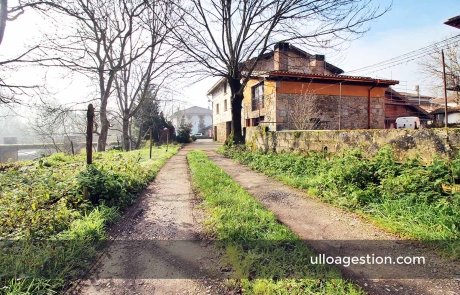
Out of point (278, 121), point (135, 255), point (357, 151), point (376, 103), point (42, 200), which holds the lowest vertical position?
point (135, 255)

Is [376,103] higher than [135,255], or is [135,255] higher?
[376,103]

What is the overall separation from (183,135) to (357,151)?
24362mm

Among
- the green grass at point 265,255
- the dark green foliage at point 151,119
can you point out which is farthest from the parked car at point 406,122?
the dark green foliage at point 151,119

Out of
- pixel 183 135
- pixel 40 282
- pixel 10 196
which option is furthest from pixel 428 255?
pixel 183 135

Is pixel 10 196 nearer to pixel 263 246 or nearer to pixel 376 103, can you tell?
pixel 263 246

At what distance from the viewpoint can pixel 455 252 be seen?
207cm

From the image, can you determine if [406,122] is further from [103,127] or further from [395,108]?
[103,127]

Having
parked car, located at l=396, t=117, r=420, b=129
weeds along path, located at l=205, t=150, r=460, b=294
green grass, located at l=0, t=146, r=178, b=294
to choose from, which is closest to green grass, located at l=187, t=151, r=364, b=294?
weeds along path, located at l=205, t=150, r=460, b=294

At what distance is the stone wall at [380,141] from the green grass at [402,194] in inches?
10.5

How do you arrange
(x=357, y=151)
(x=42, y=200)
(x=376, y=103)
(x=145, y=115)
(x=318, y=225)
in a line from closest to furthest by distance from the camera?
(x=318, y=225)
(x=42, y=200)
(x=357, y=151)
(x=376, y=103)
(x=145, y=115)

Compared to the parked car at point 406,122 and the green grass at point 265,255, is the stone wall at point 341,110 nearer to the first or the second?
the parked car at point 406,122

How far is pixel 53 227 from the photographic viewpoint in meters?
2.74

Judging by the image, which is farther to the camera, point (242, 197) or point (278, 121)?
point (278, 121)

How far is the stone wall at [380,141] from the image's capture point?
3.27 metres
